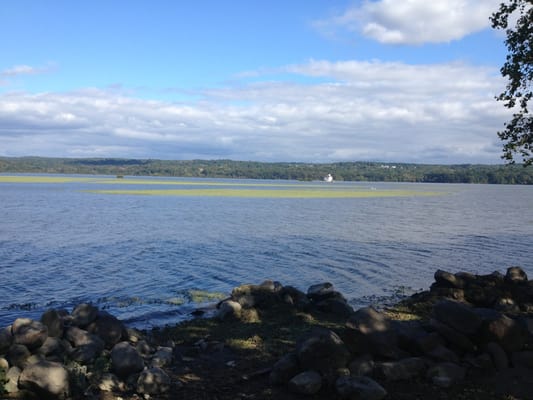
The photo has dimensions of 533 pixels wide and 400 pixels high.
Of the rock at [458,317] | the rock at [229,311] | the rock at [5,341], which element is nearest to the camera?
the rock at [458,317]

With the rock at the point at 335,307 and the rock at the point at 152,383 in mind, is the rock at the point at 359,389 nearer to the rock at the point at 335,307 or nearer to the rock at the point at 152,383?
the rock at the point at 152,383

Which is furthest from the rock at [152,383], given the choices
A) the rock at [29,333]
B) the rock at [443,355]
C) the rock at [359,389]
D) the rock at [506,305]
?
the rock at [506,305]

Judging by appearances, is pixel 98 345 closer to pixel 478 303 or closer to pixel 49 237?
pixel 478 303

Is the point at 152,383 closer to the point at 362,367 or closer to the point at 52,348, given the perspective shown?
the point at 52,348

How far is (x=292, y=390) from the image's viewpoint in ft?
34.5

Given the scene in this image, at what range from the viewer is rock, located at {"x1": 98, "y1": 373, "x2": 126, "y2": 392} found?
11.0 metres

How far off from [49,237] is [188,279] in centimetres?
1862

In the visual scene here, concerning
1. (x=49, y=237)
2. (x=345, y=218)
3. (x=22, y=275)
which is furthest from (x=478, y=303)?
(x=345, y=218)

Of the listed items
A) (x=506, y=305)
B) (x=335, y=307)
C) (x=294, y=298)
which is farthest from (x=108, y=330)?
(x=506, y=305)

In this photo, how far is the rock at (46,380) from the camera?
1038 centimetres

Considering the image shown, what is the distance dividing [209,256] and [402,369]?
2320 centimetres

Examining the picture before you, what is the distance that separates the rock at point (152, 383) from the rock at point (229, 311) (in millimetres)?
6926

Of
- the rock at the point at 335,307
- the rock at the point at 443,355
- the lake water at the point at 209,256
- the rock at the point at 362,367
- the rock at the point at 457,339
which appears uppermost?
the rock at the point at 457,339

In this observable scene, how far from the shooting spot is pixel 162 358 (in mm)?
13141
